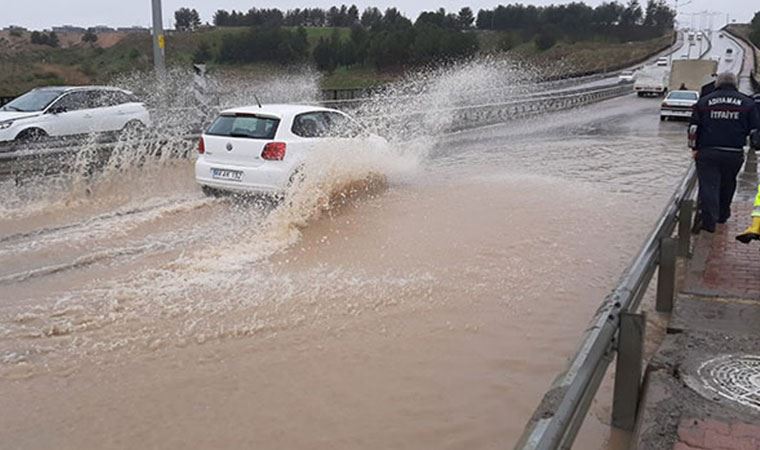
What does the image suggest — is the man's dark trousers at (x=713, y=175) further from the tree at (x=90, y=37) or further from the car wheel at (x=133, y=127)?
the tree at (x=90, y=37)

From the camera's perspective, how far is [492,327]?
612 cm

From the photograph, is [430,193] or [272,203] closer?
[272,203]

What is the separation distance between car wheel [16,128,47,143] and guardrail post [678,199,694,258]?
11.7m

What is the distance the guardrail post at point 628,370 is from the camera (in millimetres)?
3637

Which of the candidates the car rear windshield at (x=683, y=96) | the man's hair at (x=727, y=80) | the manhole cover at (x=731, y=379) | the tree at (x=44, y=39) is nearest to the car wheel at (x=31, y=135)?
the man's hair at (x=727, y=80)

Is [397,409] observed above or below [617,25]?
below

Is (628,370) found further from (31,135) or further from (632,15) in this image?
(632,15)

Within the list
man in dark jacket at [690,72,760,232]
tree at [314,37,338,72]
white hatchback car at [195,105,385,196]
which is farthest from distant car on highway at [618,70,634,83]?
man in dark jacket at [690,72,760,232]

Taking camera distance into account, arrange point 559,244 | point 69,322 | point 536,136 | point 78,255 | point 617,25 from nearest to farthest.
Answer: point 69,322 < point 78,255 < point 559,244 < point 536,136 < point 617,25

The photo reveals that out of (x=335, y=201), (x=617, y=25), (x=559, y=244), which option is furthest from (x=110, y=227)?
(x=617, y=25)

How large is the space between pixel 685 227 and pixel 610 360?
4.11 meters

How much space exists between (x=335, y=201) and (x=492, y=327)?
535 centimetres

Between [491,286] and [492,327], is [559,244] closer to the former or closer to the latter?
[491,286]

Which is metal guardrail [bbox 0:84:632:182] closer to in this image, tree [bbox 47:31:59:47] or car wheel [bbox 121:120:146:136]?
car wheel [bbox 121:120:146:136]
